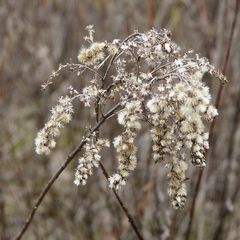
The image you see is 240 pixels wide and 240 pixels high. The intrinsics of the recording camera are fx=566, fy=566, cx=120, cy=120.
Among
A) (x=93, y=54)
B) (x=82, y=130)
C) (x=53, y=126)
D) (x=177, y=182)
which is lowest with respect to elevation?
(x=177, y=182)

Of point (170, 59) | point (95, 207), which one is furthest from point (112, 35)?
point (170, 59)

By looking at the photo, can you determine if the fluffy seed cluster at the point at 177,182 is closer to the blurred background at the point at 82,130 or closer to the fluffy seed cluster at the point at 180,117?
the fluffy seed cluster at the point at 180,117

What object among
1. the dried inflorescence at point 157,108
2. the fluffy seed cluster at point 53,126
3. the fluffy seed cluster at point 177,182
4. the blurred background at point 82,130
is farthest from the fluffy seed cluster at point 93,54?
the blurred background at point 82,130

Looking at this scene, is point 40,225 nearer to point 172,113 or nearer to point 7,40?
point 7,40

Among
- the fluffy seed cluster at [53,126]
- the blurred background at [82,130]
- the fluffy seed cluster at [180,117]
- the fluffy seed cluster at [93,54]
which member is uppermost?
the blurred background at [82,130]

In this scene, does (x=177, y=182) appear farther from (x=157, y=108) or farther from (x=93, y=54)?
(x=93, y=54)

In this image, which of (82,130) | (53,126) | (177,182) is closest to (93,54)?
(53,126)
